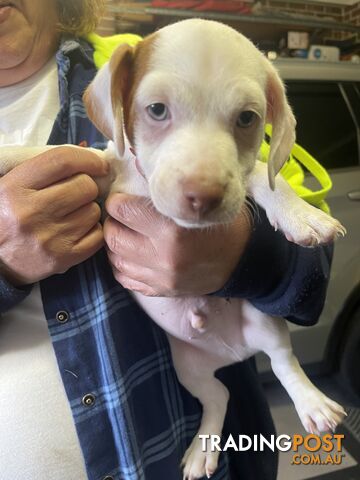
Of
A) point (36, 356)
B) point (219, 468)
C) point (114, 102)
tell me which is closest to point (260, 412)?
point (219, 468)

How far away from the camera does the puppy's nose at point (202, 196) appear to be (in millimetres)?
585

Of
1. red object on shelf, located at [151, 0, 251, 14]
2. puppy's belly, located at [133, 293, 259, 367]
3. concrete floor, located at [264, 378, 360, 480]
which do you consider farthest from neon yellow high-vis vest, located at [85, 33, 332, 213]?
red object on shelf, located at [151, 0, 251, 14]

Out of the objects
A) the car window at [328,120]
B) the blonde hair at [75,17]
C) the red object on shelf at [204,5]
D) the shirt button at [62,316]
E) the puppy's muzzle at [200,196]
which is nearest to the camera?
the puppy's muzzle at [200,196]

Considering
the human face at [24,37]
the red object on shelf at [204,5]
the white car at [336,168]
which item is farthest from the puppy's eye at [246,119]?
the red object on shelf at [204,5]

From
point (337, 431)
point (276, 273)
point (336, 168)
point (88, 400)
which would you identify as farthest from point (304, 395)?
point (336, 168)

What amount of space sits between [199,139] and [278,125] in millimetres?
215

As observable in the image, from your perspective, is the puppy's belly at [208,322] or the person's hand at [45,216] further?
the puppy's belly at [208,322]

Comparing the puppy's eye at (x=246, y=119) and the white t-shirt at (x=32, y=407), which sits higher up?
the puppy's eye at (x=246, y=119)

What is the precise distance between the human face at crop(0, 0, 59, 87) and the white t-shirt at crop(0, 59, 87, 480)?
505 millimetres

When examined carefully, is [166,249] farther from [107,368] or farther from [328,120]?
[328,120]

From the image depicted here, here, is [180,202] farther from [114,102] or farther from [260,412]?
[260,412]

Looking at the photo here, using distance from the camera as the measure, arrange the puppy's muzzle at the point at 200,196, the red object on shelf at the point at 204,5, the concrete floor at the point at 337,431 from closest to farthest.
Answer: the puppy's muzzle at the point at 200,196, the concrete floor at the point at 337,431, the red object on shelf at the point at 204,5

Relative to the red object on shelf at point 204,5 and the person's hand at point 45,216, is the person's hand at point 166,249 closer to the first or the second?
the person's hand at point 45,216

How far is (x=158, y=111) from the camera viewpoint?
2.21 ft
